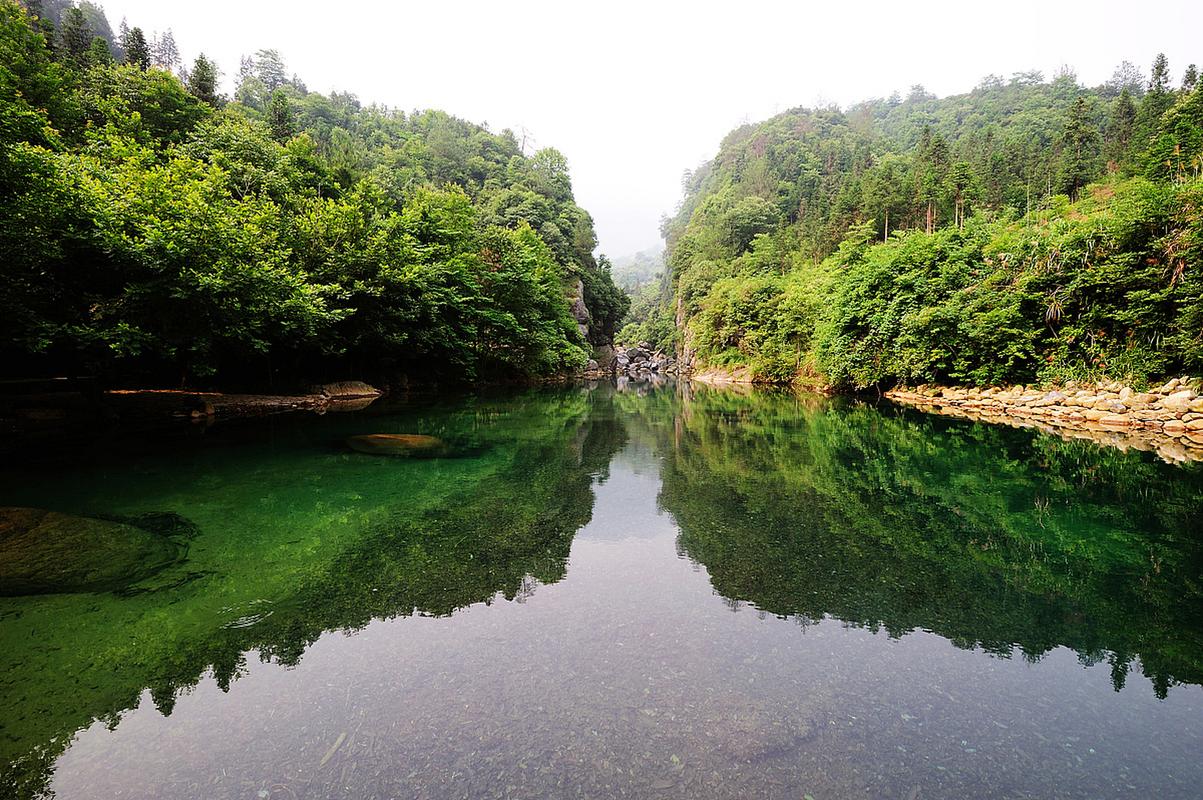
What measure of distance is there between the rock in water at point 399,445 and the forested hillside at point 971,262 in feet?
61.0

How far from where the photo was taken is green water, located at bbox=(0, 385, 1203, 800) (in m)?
2.59

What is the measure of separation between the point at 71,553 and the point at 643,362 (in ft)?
234

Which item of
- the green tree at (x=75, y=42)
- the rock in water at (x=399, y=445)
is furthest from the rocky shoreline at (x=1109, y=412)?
the green tree at (x=75, y=42)

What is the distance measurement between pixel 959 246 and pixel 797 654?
79.0 feet

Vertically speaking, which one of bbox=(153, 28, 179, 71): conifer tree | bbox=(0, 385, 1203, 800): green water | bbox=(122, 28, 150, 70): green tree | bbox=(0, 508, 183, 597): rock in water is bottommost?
bbox=(0, 385, 1203, 800): green water

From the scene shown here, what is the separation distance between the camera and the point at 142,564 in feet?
16.5

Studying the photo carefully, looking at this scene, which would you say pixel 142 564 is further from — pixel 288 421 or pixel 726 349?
pixel 726 349

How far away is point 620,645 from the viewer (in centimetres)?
385

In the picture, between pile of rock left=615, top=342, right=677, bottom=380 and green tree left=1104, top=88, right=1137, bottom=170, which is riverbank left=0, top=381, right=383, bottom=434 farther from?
green tree left=1104, top=88, right=1137, bottom=170

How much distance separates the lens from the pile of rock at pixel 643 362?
6631 cm

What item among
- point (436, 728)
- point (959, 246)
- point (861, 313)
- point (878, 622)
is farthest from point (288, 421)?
point (959, 246)

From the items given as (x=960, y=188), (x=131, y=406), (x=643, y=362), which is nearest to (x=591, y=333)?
(x=643, y=362)

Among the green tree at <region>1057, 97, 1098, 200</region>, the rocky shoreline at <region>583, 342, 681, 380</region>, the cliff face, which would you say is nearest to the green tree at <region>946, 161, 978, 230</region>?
the green tree at <region>1057, 97, 1098, 200</region>

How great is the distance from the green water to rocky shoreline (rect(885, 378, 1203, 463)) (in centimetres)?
518
